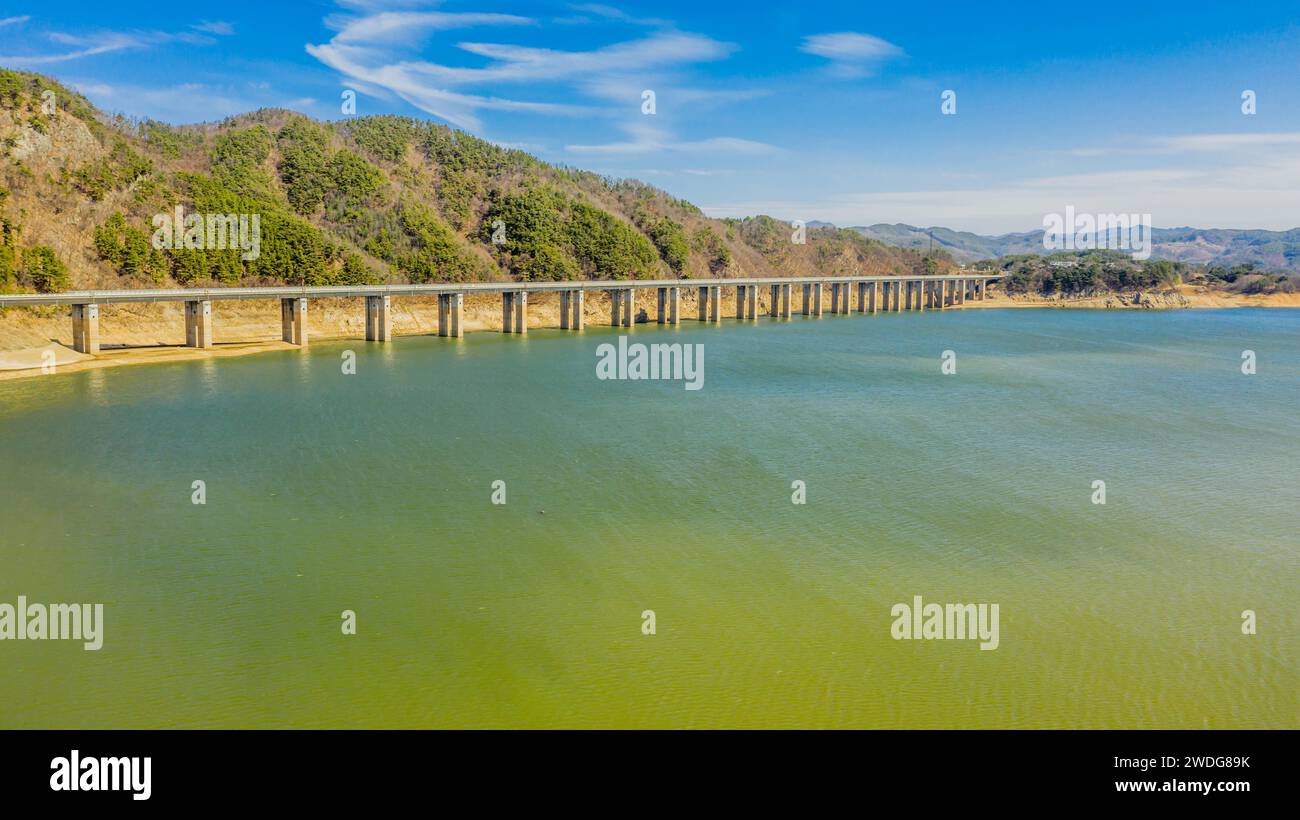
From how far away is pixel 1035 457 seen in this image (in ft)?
93.9

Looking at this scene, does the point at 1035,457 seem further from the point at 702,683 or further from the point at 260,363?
the point at 260,363

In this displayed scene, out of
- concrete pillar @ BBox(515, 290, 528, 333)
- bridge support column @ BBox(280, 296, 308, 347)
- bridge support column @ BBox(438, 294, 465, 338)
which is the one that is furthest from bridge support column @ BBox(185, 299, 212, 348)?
concrete pillar @ BBox(515, 290, 528, 333)

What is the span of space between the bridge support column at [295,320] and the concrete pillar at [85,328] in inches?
444

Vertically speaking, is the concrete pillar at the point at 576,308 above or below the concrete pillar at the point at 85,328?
above

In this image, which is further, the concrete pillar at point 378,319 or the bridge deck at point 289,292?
the concrete pillar at point 378,319

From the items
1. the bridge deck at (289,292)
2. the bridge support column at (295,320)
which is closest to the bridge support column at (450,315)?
the bridge deck at (289,292)

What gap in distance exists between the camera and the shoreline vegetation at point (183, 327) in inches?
1736

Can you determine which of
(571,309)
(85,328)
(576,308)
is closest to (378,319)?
(85,328)

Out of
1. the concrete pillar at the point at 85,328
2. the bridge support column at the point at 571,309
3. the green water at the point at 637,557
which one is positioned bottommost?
the green water at the point at 637,557

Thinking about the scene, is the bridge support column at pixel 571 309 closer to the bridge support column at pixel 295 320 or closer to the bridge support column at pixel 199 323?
the bridge support column at pixel 295 320

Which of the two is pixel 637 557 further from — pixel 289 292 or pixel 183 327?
pixel 183 327

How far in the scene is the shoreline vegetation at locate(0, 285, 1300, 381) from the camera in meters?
44.1

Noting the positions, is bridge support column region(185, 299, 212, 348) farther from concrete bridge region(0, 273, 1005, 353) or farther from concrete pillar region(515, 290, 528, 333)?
concrete pillar region(515, 290, 528, 333)
